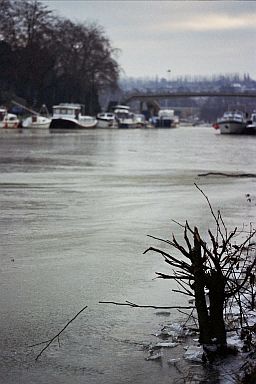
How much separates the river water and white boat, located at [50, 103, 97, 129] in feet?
239

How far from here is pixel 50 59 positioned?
4053 inches

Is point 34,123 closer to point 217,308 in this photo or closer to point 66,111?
point 66,111

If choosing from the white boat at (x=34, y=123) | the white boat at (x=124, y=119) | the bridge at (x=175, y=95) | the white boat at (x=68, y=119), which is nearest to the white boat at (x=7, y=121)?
the white boat at (x=34, y=123)

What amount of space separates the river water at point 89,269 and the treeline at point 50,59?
7996cm

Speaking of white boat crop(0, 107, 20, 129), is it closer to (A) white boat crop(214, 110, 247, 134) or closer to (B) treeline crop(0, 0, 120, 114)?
(B) treeline crop(0, 0, 120, 114)

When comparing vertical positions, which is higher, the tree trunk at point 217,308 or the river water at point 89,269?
the tree trunk at point 217,308

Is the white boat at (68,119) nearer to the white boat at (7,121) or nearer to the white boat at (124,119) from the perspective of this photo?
the white boat at (7,121)

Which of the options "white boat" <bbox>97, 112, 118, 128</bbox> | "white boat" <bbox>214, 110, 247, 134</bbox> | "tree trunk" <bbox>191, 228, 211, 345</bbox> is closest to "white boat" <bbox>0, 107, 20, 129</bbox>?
"white boat" <bbox>97, 112, 118, 128</bbox>

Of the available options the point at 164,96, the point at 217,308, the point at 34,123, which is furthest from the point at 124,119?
the point at 217,308

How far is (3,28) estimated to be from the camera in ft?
312

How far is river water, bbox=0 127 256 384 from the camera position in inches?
234

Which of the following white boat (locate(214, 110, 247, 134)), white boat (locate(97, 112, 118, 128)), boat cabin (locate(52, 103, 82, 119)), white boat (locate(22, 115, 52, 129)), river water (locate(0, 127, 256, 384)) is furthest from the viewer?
white boat (locate(97, 112, 118, 128))

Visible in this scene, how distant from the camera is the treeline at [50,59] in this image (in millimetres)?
97375

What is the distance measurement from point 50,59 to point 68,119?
1437 centimetres
